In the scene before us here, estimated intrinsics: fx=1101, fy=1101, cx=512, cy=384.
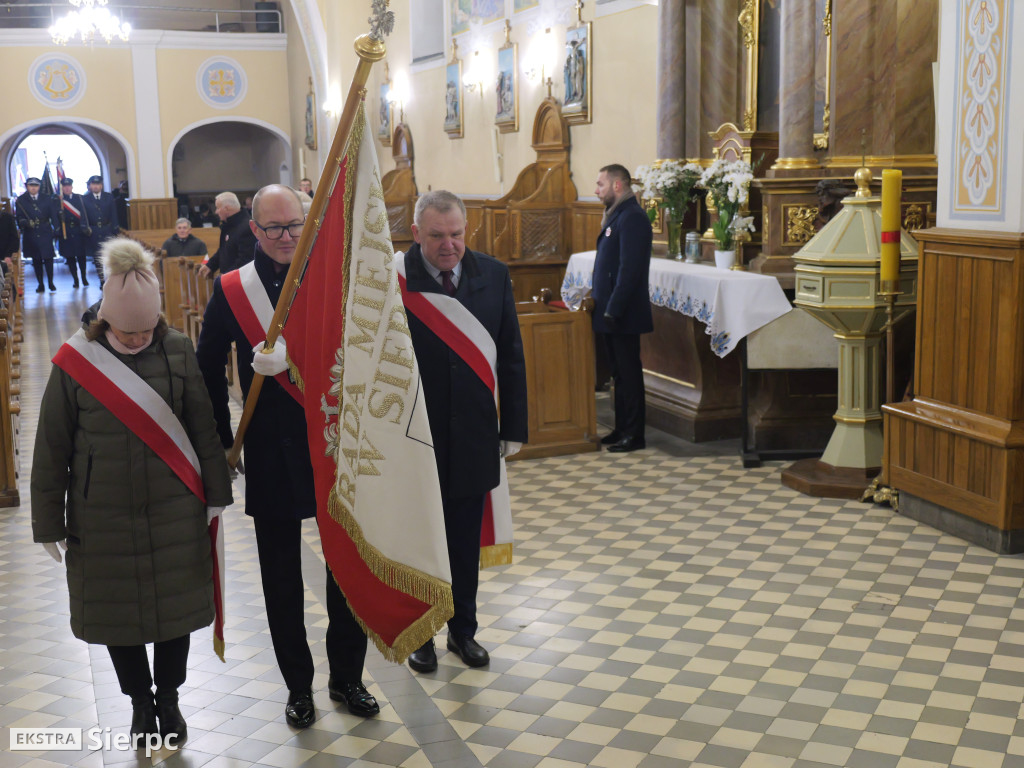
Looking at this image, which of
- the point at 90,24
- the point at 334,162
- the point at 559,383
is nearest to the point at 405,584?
the point at 334,162

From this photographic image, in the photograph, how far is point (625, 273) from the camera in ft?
21.3

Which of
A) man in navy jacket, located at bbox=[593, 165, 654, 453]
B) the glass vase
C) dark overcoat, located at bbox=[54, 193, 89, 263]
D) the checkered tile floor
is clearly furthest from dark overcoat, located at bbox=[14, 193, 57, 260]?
man in navy jacket, located at bbox=[593, 165, 654, 453]

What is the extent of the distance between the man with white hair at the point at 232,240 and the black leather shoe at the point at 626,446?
2723 mm

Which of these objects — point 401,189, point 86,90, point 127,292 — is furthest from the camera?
point 86,90

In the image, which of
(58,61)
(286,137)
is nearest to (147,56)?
(58,61)

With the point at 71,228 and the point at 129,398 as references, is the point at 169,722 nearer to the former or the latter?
the point at 129,398

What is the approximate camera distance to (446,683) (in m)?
3.60

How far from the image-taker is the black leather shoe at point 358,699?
11.0ft

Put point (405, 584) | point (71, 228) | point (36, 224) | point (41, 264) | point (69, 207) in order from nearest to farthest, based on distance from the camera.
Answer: point (405, 584), point (36, 224), point (41, 264), point (69, 207), point (71, 228)

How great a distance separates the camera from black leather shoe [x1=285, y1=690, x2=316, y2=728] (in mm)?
3297

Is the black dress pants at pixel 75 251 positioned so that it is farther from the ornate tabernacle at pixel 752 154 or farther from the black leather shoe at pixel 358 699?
the black leather shoe at pixel 358 699

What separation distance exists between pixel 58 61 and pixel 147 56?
1.67 meters

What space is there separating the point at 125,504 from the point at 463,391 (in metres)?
1.05

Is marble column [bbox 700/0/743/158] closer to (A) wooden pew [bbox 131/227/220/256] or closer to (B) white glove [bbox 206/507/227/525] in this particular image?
(B) white glove [bbox 206/507/227/525]
